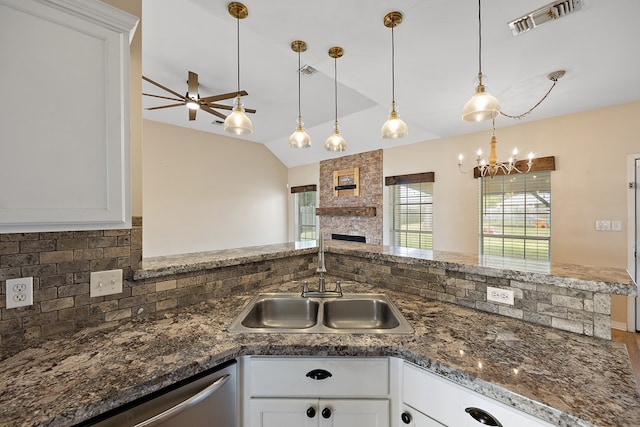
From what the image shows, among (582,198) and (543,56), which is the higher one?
(543,56)

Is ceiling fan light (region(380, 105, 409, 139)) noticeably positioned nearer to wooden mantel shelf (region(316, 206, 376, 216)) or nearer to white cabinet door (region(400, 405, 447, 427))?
white cabinet door (region(400, 405, 447, 427))

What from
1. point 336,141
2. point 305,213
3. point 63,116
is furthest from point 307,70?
point 305,213

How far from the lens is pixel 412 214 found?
517 centimetres

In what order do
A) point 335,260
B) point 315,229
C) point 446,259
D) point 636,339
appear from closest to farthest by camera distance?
point 446,259 < point 335,260 < point 636,339 < point 315,229

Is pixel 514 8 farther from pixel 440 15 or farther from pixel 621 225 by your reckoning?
pixel 621 225

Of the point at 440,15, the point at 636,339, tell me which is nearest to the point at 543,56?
the point at 440,15

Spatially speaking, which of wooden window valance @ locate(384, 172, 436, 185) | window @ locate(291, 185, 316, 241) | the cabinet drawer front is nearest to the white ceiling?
wooden window valance @ locate(384, 172, 436, 185)

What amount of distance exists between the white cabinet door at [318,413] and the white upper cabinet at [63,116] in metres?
0.96

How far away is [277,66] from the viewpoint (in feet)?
10.5

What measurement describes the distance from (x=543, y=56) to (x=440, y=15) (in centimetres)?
114

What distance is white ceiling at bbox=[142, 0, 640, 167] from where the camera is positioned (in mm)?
1994

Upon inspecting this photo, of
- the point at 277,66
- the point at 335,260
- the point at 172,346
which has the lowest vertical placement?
the point at 172,346

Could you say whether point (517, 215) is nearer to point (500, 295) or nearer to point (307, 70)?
point (500, 295)

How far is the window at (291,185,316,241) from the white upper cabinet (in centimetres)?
600
